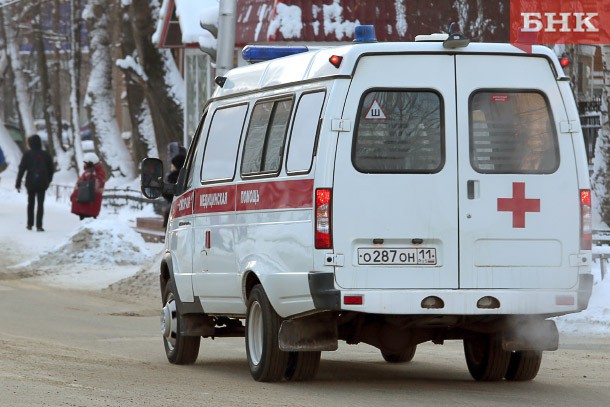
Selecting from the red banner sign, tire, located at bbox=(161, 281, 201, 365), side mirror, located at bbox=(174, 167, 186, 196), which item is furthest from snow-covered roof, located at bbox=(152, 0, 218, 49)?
tire, located at bbox=(161, 281, 201, 365)

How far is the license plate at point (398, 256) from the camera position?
998 centimetres

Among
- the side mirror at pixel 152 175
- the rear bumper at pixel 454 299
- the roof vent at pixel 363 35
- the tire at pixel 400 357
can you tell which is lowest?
the tire at pixel 400 357

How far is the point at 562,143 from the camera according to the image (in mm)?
10328

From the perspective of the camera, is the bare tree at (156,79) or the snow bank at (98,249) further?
the bare tree at (156,79)

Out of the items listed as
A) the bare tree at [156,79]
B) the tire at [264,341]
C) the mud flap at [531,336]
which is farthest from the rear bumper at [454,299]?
the bare tree at [156,79]

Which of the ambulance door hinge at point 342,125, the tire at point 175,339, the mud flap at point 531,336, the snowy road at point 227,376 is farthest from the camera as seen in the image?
the tire at point 175,339

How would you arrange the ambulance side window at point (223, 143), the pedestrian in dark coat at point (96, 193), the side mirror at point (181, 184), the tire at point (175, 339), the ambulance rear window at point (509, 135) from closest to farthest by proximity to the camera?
the ambulance rear window at point (509, 135) → the ambulance side window at point (223, 143) → the tire at point (175, 339) → the side mirror at point (181, 184) → the pedestrian in dark coat at point (96, 193)

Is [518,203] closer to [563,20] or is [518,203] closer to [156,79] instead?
[563,20]

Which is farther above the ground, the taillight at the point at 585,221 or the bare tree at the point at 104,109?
the bare tree at the point at 104,109

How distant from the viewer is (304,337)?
1041 cm

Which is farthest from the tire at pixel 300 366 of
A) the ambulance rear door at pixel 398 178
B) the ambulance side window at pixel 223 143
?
the ambulance side window at pixel 223 143

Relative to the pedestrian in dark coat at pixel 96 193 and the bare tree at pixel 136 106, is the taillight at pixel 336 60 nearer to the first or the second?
the pedestrian in dark coat at pixel 96 193

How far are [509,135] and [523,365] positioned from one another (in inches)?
72.1

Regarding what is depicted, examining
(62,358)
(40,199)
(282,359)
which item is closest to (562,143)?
(282,359)
